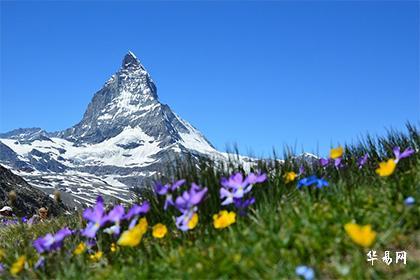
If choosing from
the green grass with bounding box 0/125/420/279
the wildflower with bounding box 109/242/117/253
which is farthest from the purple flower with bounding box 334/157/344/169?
the wildflower with bounding box 109/242/117/253

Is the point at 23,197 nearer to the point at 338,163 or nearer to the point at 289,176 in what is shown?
the point at 338,163

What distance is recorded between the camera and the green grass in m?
3.56

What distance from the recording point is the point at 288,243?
3.84 metres

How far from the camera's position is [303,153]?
7.15 meters

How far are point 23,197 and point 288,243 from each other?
22.1 meters

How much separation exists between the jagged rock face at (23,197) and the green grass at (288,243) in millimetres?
18002

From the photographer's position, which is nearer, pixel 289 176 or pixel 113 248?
pixel 113 248

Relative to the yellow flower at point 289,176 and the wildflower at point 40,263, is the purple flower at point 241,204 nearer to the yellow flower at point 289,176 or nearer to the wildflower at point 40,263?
the yellow flower at point 289,176

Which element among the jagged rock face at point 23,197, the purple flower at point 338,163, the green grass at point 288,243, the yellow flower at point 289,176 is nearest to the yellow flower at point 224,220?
the green grass at point 288,243

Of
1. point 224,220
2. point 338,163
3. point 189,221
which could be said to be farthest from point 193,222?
point 338,163

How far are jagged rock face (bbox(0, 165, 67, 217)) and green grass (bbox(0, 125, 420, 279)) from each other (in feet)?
59.1

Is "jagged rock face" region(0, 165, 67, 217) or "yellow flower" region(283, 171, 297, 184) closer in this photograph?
"yellow flower" region(283, 171, 297, 184)

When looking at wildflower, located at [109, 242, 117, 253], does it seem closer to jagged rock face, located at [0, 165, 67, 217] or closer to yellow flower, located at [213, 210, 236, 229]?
yellow flower, located at [213, 210, 236, 229]

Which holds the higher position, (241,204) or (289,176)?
(289,176)
